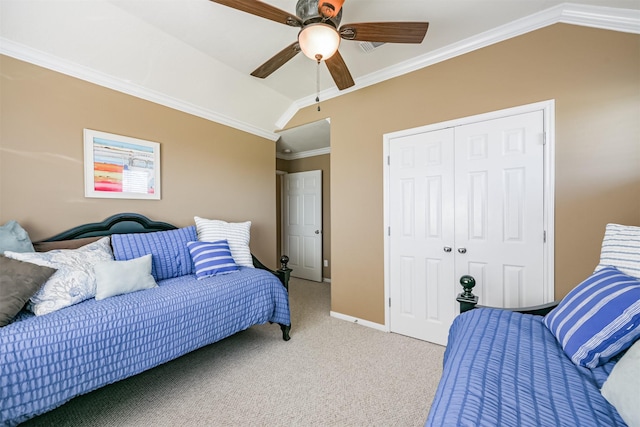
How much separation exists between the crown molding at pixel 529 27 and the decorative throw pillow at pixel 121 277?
2746 millimetres

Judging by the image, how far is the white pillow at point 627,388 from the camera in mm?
681

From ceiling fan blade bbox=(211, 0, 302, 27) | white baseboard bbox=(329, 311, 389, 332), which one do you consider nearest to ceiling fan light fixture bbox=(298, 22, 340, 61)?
ceiling fan blade bbox=(211, 0, 302, 27)

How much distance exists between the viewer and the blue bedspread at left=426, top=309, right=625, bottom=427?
70 centimetres

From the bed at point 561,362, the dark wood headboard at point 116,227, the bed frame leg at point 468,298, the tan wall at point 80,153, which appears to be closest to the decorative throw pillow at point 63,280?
the dark wood headboard at point 116,227

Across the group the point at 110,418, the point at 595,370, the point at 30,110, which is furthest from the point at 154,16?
the point at 595,370

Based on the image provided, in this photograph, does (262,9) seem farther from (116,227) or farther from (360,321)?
(360,321)

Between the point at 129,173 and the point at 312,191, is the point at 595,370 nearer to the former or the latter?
the point at 129,173

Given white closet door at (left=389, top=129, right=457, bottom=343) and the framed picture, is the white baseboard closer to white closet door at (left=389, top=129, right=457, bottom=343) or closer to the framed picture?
white closet door at (left=389, top=129, right=457, bottom=343)

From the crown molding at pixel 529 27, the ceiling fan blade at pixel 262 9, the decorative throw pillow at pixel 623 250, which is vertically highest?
the crown molding at pixel 529 27

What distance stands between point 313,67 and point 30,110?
91.8 inches

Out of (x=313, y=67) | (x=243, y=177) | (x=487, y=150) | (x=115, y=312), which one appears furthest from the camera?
(x=243, y=177)

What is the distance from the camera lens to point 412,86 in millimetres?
2604

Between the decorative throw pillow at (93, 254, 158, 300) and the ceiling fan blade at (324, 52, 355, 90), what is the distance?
2049 millimetres

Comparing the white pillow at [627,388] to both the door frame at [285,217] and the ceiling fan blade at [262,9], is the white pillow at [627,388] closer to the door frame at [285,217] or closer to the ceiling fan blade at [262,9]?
the ceiling fan blade at [262,9]
